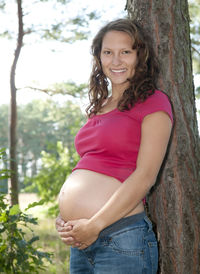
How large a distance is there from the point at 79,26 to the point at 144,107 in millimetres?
8528

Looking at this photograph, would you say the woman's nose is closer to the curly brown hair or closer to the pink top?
the curly brown hair

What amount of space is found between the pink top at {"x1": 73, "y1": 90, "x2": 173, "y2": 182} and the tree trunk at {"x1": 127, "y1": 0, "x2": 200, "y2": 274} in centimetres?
55

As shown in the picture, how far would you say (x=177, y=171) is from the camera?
7.34 ft

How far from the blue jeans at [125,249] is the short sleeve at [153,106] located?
1.58 feet

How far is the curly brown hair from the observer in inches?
70.8

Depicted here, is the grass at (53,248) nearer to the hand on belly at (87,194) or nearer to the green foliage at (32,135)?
the hand on belly at (87,194)

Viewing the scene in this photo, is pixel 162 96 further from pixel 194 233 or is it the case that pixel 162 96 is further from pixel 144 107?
pixel 194 233

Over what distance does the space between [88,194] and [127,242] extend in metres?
0.29

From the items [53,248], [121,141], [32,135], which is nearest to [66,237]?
[121,141]

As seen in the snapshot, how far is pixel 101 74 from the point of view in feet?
7.35

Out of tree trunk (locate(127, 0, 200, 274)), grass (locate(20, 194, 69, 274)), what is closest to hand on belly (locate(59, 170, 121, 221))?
tree trunk (locate(127, 0, 200, 274))

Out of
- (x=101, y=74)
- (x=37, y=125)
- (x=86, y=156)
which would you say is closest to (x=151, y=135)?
(x=86, y=156)

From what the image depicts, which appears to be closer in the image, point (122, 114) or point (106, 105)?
point (122, 114)

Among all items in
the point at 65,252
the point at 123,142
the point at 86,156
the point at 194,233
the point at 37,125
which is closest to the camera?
the point at 123,142
